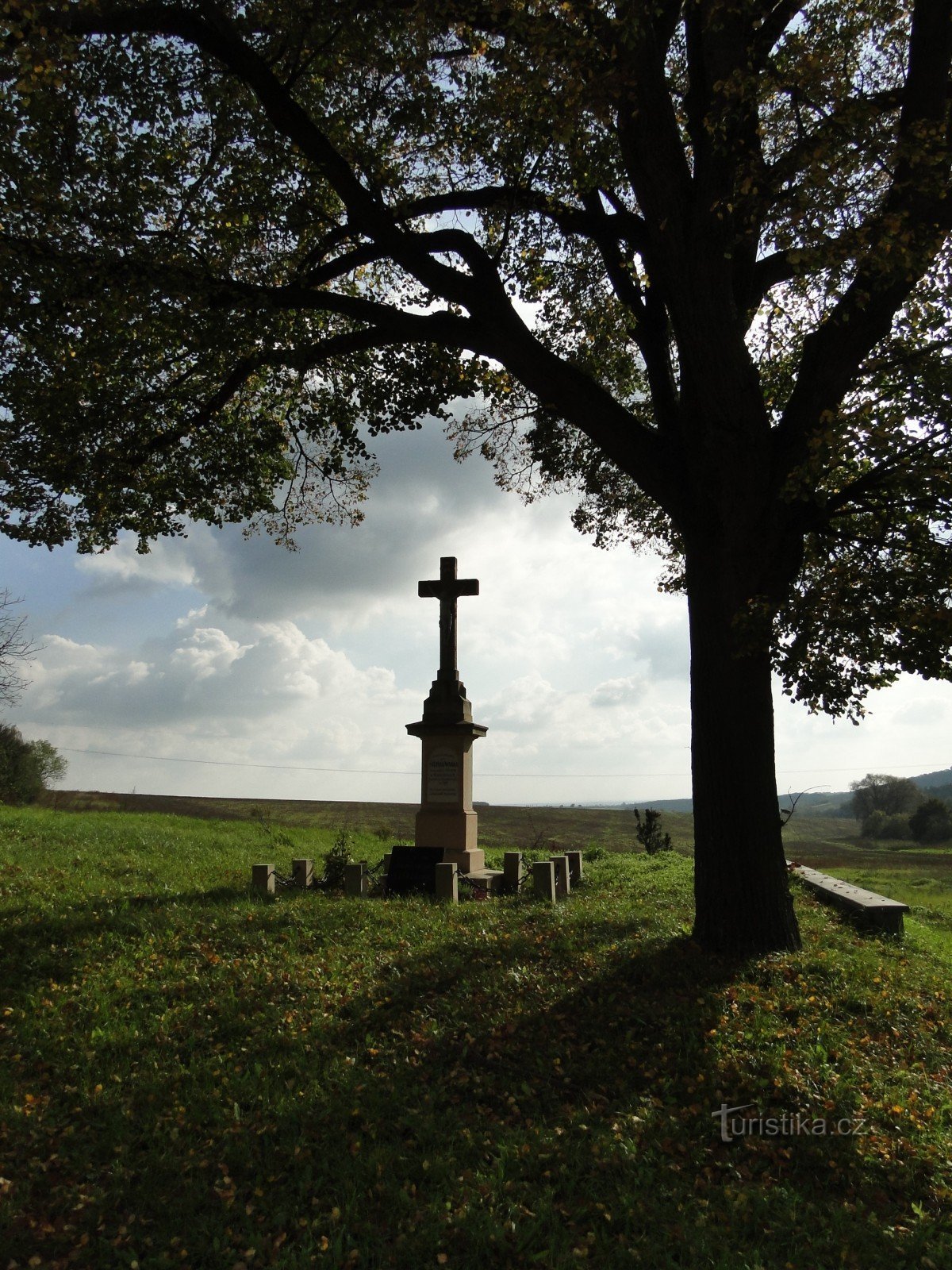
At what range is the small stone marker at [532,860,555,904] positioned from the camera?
11.2m

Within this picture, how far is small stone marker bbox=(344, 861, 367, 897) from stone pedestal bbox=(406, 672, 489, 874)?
214 cm

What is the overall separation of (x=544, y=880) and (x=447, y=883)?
4.57 feet

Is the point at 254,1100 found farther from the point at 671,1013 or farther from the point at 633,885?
the point at 633,885

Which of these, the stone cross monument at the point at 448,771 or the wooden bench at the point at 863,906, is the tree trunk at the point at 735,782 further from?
the stone cross monument at the point at 448,771

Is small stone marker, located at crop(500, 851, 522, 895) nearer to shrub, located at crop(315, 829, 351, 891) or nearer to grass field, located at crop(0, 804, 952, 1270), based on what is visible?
shrub, located at crop(315, 829, 351, 891)

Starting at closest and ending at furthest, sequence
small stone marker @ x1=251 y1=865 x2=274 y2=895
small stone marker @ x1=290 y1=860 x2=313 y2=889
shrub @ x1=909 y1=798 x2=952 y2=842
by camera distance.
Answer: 1. small stone marker @ x1=251 y1=865 x2=274 y2=895
2. small stone marker @ x1=290 y1=860 x2=313 y2=889
3. shrub @ x1=909 y1=798 x2=952 y2=842

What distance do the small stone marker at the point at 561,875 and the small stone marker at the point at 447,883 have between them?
1.49 metres

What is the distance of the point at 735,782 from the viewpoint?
24.8ft

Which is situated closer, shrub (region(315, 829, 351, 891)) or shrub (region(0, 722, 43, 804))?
shrub (region(315, 829, 351, 891))

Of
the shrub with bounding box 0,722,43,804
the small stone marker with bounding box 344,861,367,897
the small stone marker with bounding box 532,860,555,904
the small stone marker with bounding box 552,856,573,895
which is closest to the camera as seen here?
the small stone marker with bounding box 532,860,555,904

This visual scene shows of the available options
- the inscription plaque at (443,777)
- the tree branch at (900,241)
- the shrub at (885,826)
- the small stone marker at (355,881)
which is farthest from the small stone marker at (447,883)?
the shrub at (885,826)

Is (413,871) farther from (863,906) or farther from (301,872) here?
(863,906)

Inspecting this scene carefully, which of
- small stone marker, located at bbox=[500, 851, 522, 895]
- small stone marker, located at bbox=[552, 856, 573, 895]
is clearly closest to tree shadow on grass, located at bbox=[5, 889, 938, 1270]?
small stone marker, located at bbox=[552, 856, 573, 895]

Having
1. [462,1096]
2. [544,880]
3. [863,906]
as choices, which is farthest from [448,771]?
[462,1096]
